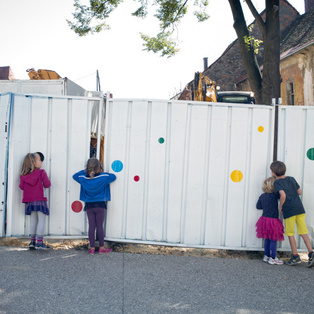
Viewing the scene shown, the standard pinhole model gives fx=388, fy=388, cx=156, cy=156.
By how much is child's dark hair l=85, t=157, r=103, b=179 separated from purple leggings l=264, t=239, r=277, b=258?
2.79 meters

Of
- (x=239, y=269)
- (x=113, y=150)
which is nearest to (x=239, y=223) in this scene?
(x=239, y=269)

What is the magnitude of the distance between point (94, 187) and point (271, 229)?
273 centimetres

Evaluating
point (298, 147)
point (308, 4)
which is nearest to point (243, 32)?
point (298, 147)

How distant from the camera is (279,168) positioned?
5809 mm

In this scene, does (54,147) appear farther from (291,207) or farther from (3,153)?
(291,207)

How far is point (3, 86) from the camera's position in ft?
29.7

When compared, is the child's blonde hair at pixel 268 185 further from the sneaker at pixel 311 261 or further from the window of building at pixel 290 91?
the window of building at pixel 290 91

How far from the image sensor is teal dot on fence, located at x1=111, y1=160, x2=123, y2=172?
6188 mm

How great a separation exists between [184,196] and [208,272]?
1337mm

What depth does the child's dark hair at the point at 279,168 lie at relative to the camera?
580 cm

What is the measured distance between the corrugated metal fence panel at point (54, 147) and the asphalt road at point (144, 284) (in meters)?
0.51

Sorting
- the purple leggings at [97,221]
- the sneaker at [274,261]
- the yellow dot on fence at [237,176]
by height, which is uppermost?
the yellow dot on fence at [237,176]

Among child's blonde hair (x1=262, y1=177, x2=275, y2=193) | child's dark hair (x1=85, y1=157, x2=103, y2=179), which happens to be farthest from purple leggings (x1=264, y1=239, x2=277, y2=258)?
child's dark hair (x1=85, y1=157, x2=103, y2=179)

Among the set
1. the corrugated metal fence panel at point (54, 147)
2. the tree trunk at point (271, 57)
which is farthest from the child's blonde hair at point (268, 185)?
the tree trunk at point (271, 57)
